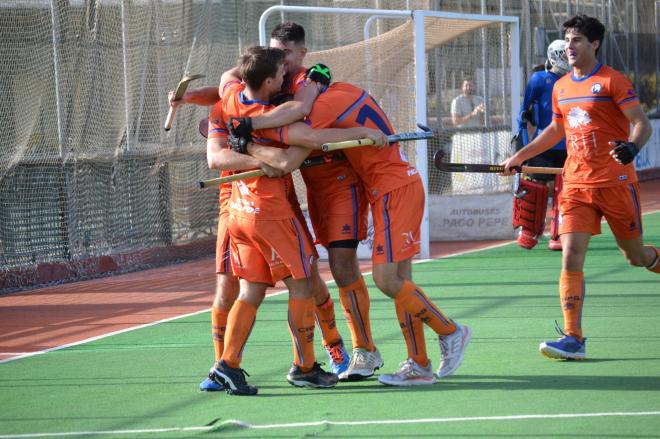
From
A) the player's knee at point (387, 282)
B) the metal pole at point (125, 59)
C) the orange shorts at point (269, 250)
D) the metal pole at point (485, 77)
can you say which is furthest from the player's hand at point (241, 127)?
the metal pole at point (485, 77)

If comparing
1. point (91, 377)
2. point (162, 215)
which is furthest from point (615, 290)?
point (162, 215)

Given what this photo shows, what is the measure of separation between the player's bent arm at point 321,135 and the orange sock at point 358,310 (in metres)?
0.99

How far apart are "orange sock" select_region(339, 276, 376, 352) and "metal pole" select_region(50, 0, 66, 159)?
7116mm

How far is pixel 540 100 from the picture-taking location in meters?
12.9

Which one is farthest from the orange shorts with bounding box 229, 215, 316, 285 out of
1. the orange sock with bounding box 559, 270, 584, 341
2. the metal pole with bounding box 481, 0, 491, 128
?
the metal pole with bounding box 481, 0, 491, 128

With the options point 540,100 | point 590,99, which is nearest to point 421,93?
point 540,100

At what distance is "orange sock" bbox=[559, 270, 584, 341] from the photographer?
712cm

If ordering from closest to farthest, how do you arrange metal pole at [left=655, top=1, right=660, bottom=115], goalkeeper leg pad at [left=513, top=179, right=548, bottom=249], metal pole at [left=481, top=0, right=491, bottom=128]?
goalkeeper leg pad at [left=513, top=179, right=548, bottom=249]
metal pole at [left=481, top=0, right=491, bottom=128]
metal pole at [left=655, top=1, right=660, bottom=115]

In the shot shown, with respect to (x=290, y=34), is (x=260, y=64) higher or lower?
lower

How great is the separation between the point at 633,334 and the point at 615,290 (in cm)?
226

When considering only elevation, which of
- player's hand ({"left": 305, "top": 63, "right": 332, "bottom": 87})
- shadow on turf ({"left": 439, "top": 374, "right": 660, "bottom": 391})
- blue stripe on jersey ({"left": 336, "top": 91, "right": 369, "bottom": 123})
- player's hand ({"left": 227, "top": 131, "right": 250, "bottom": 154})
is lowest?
shadow on turf ({"left": 439, "top": 374, "right": 660, "bottom": 391})

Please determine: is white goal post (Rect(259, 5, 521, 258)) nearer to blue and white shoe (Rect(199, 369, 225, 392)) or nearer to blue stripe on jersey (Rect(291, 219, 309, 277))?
blue stripe on jersey (Rect(291, 219, 309, 277))

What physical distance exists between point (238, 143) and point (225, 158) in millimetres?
132

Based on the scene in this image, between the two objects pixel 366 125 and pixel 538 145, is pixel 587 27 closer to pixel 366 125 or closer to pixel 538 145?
pixel 538 145
